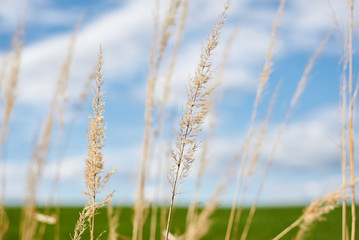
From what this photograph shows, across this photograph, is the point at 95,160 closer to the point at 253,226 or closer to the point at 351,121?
the point at 351,121

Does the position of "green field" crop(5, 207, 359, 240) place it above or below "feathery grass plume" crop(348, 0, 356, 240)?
below

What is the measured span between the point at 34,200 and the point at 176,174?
2.30 metres

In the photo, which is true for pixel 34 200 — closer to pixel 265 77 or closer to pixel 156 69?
pixel 156 69

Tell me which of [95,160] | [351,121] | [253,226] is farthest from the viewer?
[253,226]

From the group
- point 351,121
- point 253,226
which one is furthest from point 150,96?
point 253,226

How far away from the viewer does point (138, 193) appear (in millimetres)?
2523

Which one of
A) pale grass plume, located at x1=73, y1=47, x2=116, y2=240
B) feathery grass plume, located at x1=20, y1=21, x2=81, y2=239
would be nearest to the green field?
feathery grass plume, located at x1=20, y1=21, x2=81, y2=239

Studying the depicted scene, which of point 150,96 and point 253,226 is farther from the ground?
point 150,96

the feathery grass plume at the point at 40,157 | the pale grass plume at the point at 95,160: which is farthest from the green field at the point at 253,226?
the pale grass plume at the point at 95,160

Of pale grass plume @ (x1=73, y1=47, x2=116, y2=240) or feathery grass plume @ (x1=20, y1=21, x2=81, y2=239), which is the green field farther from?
pale grass plume @ (x1=73, y1=47, x2=116, y2=240)

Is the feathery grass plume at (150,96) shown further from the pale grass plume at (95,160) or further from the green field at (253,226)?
the green field at (253,226)

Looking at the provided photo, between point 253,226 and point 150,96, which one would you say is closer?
point 150,96

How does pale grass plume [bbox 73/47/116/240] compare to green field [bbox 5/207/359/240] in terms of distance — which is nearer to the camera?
pale grass plume [bbox 73/47/116/240]

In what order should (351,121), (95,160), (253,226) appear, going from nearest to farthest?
(95,160)
(351,121)
(253,226)
